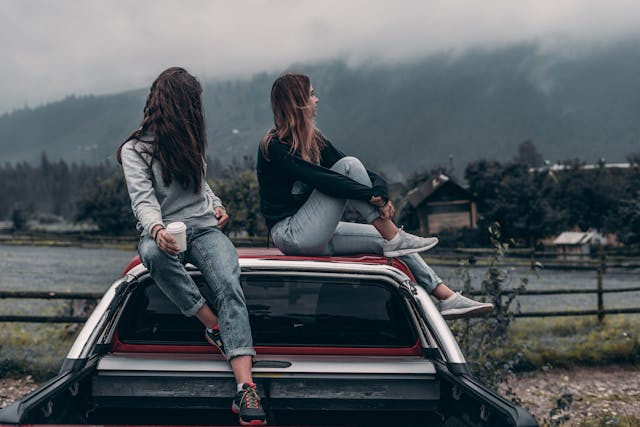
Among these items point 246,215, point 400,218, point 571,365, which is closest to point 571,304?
point 571,365

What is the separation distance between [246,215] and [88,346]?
4468 cm

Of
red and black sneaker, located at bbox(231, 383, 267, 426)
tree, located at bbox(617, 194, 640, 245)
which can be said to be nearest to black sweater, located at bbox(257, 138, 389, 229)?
red and black sneaker, located at bbox(231, 383, 267, 426)

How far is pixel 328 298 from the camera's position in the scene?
3299 millimetres

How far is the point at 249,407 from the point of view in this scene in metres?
2.55

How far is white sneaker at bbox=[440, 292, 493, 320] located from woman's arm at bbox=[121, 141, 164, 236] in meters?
1.67

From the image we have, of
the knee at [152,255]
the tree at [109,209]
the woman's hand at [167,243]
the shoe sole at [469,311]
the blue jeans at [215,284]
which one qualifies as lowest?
the tree at [109,209]

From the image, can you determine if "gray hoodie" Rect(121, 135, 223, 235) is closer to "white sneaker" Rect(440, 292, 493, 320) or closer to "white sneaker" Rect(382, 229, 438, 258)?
"white sneaker" Rect(382, 229, 438, 258)

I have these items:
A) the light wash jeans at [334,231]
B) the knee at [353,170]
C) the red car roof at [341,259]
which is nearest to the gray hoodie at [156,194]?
the red car roof at [341,259]

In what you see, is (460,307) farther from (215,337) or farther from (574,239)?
(574,239)

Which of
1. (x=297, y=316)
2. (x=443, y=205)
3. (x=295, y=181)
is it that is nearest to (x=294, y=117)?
(x=295, y=181)

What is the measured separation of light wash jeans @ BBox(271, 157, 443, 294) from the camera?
346cm

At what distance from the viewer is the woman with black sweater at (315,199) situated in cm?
346

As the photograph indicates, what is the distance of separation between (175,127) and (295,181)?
2.86ft

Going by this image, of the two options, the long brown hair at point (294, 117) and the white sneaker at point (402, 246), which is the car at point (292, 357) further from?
the long brown hair at point (294, 117)
